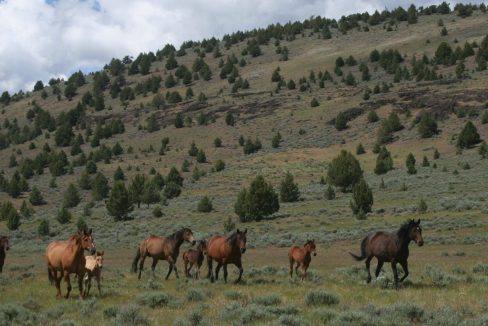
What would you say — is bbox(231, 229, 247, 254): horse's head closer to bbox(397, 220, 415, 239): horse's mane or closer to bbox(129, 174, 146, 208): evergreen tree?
bbox(397, 220, 415, 239): horse's mane

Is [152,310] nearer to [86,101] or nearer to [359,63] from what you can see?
[359,63]

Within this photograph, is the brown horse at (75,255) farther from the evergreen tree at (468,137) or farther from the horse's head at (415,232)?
the evergreen tree at (468,137)

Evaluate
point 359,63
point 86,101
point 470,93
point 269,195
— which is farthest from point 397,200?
point 86,101

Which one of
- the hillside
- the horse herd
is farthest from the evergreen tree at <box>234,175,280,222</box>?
the horse herd

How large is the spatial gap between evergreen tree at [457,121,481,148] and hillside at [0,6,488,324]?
0.75 m

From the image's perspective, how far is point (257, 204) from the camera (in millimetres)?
48625

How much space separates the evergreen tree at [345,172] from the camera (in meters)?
57.8

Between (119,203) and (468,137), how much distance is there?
47917 millimetres

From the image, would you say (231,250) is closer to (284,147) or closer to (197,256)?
(197,256)

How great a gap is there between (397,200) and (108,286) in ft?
121

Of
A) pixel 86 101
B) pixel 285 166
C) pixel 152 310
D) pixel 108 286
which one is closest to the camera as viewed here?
pixel 152 310

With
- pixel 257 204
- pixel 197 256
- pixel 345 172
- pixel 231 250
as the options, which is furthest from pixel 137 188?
pixel 231 250

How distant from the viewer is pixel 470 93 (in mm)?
88125

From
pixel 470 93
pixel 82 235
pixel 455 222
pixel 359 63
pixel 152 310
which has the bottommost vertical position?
pixel 455 222
